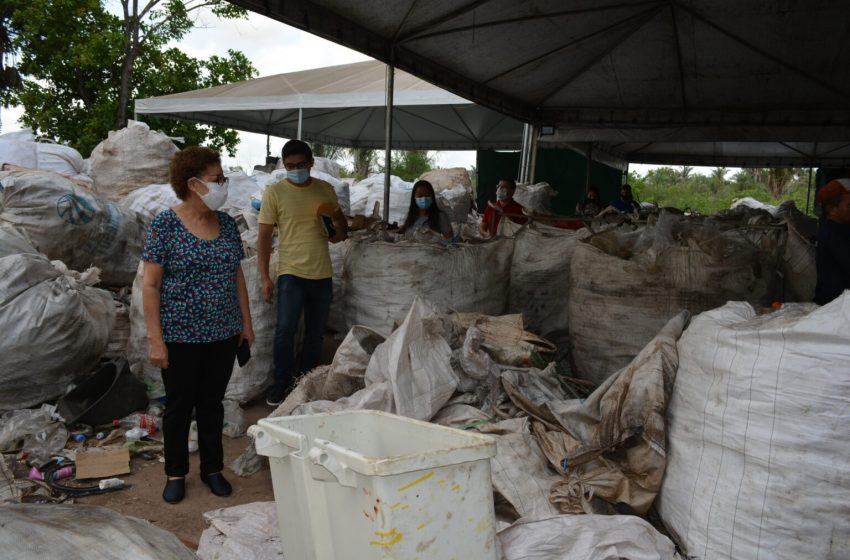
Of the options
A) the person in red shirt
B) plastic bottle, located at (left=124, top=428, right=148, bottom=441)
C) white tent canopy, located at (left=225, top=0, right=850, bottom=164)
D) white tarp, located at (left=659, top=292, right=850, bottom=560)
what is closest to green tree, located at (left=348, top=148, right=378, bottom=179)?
white tent canopy, located at (left=225, top=0, right=850, bottom=164)

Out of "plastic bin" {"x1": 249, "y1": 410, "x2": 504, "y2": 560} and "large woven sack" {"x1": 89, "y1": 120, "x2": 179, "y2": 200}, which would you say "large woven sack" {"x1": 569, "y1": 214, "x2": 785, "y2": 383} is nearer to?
"plastic bin" {"x1": 249, "y1": 410, "x2": 504, "y2": 560}

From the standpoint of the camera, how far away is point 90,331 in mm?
3783

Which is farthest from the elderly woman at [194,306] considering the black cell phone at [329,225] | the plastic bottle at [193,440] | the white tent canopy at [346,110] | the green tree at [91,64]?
the green tree at [91,64]

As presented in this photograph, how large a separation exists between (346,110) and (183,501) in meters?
10.5

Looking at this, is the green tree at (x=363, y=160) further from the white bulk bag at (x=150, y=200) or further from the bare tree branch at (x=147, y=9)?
the white bulk bag at (x=150, y=200)

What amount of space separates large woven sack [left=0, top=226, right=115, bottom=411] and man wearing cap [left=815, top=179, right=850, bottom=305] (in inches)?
141

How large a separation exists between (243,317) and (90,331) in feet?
4.24

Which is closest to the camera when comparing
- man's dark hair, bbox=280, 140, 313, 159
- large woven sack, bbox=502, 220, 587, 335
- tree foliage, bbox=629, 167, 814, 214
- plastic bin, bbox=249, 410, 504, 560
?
plastic bin, bbox=249, 410, 504, 560

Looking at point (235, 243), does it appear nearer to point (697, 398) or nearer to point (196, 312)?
point (196, 312)

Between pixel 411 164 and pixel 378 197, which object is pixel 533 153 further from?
pixel 411 164

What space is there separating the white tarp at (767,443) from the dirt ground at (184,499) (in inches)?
65.2

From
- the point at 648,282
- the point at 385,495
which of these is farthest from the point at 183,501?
the point at 648,282

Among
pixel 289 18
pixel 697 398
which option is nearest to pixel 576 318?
pixel 697 398

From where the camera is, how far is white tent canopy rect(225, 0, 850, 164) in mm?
4453
